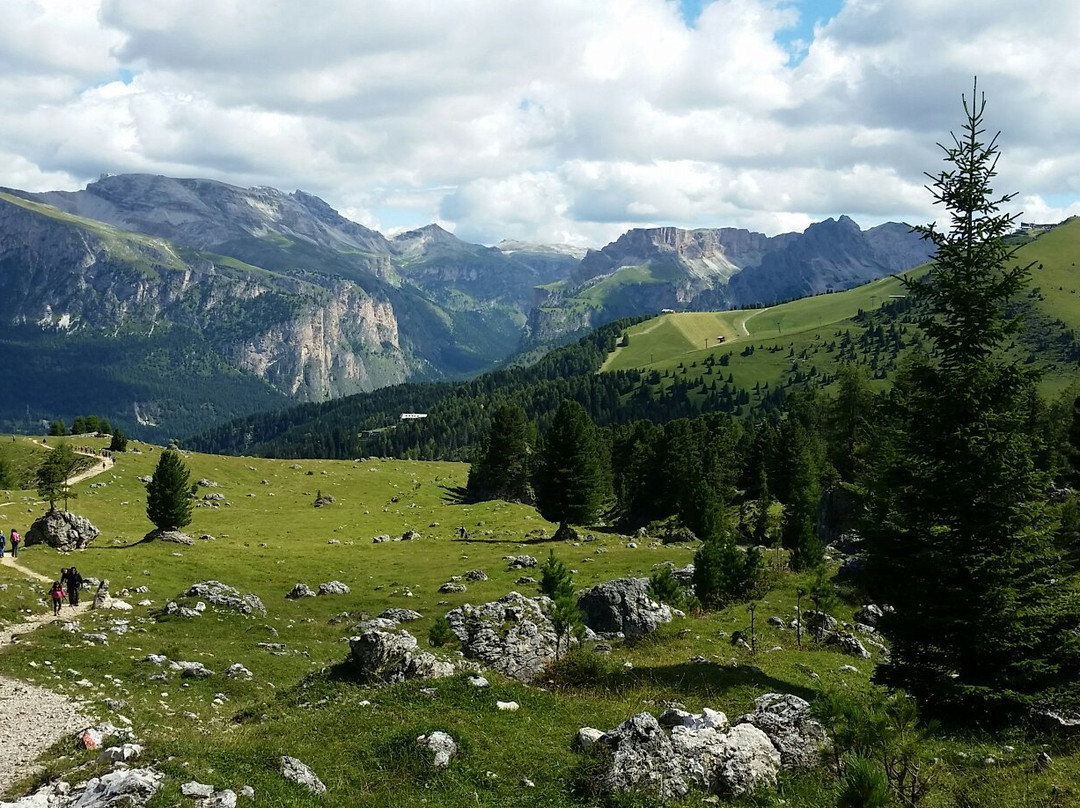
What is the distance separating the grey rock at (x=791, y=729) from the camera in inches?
685

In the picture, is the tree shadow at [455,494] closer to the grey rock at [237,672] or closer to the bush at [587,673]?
the grey rock at [237,672]

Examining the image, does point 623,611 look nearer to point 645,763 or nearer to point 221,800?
point 645,763

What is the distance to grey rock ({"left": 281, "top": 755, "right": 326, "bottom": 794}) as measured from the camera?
1695 centimetres

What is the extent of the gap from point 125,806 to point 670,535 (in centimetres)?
7571

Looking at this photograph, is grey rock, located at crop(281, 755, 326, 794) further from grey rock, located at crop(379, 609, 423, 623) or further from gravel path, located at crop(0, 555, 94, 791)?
grey rock, located at crop(379, 609, 423, 623)

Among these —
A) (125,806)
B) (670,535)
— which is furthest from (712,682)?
(670,535)

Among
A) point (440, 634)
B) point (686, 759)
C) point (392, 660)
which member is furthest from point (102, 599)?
point (686, 759)

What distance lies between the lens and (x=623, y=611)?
39062mm

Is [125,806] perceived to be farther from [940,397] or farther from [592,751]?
[940,397]

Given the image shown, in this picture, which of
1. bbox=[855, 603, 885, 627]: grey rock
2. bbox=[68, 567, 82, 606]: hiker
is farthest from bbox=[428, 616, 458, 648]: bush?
bbox=[68, 567, 82, 606]: hiker

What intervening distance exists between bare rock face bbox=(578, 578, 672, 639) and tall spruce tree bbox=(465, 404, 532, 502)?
82.0 metres

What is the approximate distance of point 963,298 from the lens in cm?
2533

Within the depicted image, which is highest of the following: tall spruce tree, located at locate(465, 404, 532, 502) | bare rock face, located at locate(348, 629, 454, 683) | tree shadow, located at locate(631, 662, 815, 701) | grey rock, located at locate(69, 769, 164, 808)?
grey rock, located at locate(69, 769, 164, 808)

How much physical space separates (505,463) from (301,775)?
10767 centimetres
